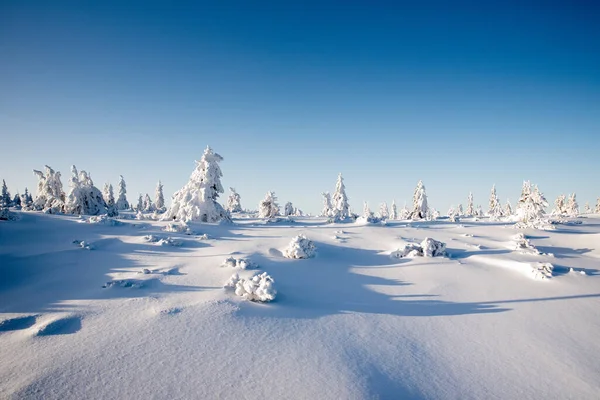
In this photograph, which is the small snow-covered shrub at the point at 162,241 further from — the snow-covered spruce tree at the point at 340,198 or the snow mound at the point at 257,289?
the snow-covered spruce tree at the point at 340,198

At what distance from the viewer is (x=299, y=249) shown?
11922 millimetres

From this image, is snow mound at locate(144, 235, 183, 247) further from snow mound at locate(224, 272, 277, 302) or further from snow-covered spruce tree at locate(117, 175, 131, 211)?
snow-covered spruce tree at locate(117, 175, 131, 211)

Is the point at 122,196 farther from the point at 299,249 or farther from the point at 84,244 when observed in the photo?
the point at 299,249

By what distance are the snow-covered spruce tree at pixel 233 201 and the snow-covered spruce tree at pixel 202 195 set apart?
44.6 metres

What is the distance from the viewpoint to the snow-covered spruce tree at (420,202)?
1984 inches

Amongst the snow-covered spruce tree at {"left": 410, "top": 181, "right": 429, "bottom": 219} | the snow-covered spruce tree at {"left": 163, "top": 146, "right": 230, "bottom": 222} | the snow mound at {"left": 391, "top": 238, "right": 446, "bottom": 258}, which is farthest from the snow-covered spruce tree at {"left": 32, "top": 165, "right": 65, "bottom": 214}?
the snow-covered spruce tree at {"left": 410, "top": 181, "right": 429, "bottom": 219}

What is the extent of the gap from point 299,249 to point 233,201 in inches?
2314

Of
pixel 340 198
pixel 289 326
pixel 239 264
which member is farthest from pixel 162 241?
pixel 340 198

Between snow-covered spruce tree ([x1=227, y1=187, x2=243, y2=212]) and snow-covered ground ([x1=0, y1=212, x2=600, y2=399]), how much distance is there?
55203mm

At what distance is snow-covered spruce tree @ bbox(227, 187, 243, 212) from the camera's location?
6739cm

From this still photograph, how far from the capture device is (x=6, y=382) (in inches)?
171

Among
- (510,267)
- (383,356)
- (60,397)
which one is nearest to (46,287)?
(60,397)

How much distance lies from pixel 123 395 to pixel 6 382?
1865mm

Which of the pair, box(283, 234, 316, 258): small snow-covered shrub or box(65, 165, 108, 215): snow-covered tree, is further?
box(65, 165, 108, 215): snow-covered tree
